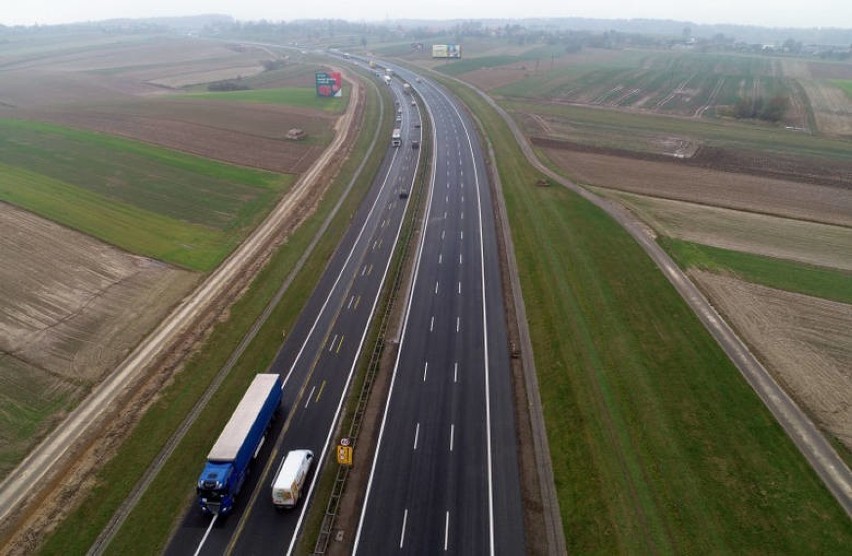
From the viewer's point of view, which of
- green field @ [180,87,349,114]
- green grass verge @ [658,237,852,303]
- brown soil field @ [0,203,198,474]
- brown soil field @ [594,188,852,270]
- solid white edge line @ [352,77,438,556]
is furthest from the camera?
green field @ [180,87,349,114]

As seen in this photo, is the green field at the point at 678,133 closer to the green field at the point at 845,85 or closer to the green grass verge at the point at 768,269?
the green grass verge at the point at 768,269

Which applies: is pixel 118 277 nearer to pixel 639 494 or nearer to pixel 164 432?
pixel 164 432

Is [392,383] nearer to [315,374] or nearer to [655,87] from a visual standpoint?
[315,374]

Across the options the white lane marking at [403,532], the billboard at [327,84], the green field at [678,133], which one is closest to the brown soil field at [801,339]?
the white lane marking at [403,532]

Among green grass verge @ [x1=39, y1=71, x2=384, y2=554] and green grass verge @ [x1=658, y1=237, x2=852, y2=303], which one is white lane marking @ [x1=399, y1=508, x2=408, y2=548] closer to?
green grass verge @ [x1=39, y1=71, x2=384, y2=554]

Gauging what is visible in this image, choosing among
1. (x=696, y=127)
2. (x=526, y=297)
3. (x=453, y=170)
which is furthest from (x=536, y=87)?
(x=526, y=297)

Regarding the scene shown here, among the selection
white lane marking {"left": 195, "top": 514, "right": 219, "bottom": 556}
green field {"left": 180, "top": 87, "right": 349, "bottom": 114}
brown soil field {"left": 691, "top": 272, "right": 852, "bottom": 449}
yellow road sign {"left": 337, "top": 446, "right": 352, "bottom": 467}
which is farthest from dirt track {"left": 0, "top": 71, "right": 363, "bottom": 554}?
green field {"left": 180, "top": 87, "right": 349, "bottom": 114}
